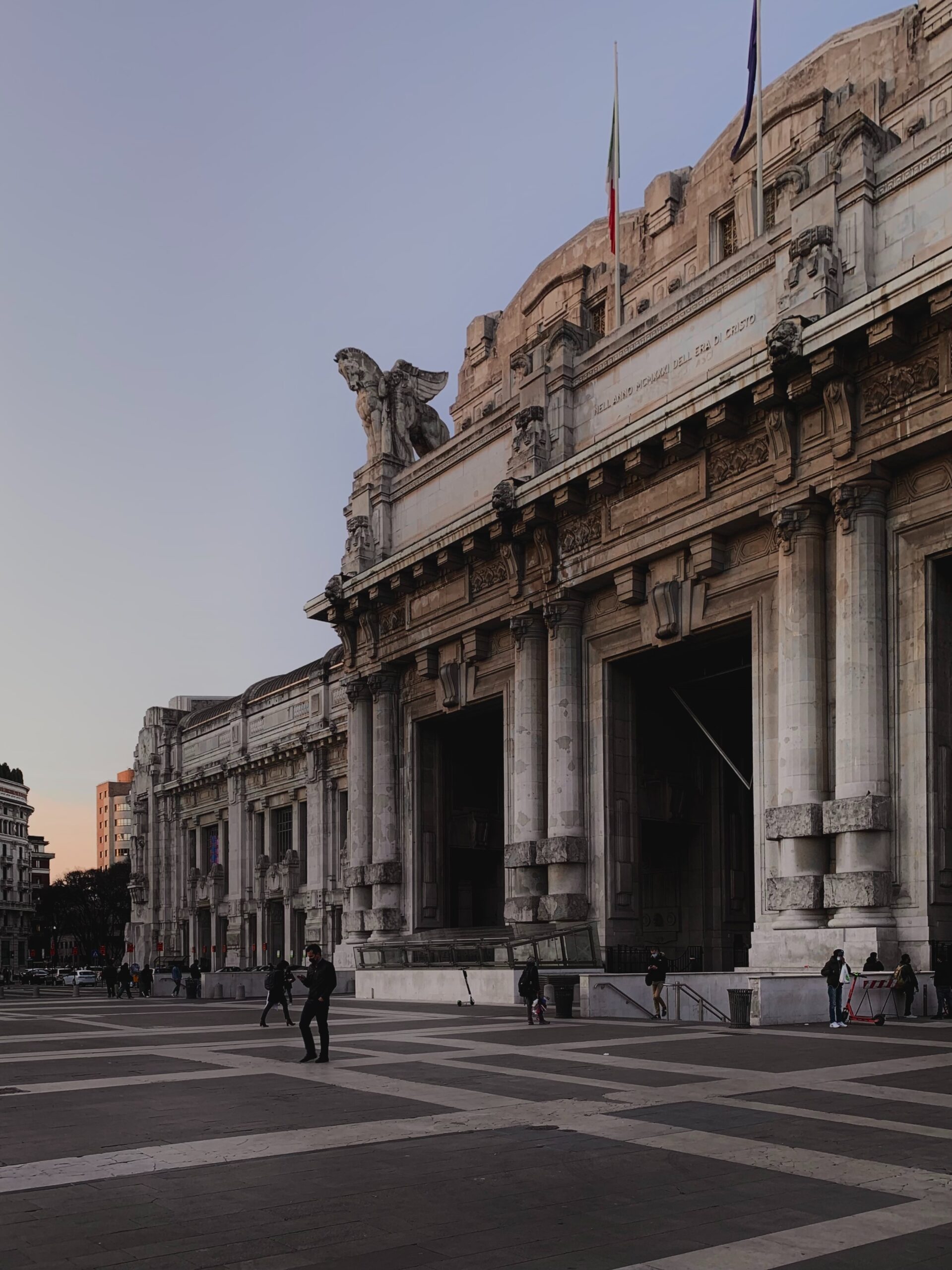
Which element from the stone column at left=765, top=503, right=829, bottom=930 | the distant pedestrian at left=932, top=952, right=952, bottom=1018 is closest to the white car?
the stone column at left=765, top=503, right=829, bottom=930

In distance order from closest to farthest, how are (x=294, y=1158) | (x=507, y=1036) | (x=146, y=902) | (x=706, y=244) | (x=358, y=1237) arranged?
1. (x=358, y=1237)
2. (x=294, y=1158)
3. (x=507, y=1036)
4. (x=706, y=244)
5. (x=146, y=902)

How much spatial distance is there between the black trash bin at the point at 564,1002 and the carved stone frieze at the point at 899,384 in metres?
13.6

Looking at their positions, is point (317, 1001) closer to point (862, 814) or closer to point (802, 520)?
point (862, 814)

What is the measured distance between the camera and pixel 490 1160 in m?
10.4

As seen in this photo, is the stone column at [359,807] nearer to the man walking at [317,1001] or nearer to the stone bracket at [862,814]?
the stone bracket at [862,814]

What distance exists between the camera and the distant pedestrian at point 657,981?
26391 millimetres

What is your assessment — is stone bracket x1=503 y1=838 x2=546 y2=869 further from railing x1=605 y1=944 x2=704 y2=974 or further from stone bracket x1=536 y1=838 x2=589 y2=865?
railing x1=605 y1=944 x2=704 y2=974

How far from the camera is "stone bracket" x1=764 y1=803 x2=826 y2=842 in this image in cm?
2798

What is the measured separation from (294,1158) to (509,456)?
3172 centimetres

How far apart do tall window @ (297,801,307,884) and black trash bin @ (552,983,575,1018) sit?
158 feet

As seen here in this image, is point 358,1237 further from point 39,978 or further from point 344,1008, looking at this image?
point 39,978

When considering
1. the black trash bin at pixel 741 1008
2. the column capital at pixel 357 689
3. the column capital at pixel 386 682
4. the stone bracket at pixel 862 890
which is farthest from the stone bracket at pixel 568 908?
the column capital at pixel 357 689

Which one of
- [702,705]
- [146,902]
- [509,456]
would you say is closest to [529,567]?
[509,456]

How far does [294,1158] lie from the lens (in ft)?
34.4
